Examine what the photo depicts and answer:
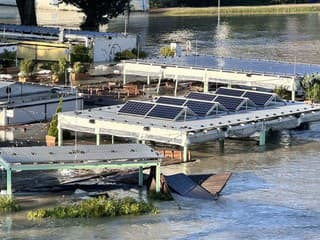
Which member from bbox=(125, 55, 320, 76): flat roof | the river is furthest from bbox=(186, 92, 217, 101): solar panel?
bbox=(125, 55, 320, 76): flat roof

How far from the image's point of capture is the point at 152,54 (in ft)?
178

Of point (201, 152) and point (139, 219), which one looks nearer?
point (139, 219)

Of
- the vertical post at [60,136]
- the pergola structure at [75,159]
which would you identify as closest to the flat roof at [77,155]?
the pergola structure at [75,159]

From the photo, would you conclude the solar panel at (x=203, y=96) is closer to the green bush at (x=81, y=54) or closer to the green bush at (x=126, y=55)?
the green bush at (x=81, y=54)

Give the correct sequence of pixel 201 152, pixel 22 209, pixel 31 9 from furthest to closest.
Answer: pixel 31 9
pixel 201 152
pixel 22 209

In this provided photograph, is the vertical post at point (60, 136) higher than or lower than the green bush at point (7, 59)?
lower

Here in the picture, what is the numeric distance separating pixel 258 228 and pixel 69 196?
4.31 m

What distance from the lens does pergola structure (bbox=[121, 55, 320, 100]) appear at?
33.3m

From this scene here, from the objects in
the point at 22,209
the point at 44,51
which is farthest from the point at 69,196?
the point at 44,51

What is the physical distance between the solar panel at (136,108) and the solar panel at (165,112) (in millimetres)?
231

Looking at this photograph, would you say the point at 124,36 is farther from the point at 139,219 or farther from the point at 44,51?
the point at 139,219

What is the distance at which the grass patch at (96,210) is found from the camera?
61.9 feet

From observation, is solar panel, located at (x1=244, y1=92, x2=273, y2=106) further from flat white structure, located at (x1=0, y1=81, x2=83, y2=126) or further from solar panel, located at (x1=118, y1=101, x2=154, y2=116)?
flat white structure, located at (x1=0, y1=81, x2=83, y2=126)

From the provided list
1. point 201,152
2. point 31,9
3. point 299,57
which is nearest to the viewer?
point 201,152
